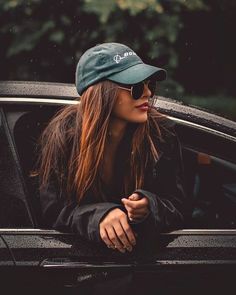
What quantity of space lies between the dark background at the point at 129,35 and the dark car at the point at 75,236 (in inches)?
146

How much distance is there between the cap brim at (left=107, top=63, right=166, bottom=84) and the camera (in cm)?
288

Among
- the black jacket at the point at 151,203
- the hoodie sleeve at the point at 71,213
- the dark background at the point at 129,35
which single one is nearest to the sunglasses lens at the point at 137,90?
the black jacket at the point at 151,203

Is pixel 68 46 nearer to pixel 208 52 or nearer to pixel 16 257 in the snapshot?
pixel 208 52

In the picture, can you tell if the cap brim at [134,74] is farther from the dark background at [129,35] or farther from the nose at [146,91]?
the dark background at [129,35]

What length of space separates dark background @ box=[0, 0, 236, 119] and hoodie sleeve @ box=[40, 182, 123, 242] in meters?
4.04

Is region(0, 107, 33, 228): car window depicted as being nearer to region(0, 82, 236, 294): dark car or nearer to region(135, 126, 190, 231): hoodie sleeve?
region(0, 82, 236, 294): dark car

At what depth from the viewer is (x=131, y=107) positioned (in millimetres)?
2898

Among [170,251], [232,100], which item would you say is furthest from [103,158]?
[232,100]

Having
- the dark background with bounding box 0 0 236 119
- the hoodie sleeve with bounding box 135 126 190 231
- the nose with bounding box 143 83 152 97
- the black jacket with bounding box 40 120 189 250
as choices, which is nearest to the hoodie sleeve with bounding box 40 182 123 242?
the black jacket with bounding box 40 120 189 250

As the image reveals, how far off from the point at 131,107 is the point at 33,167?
20.1 inches

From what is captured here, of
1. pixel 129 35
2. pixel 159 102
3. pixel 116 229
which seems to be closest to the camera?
pixel 116 229

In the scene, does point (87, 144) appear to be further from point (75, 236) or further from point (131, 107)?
point (75, 236)

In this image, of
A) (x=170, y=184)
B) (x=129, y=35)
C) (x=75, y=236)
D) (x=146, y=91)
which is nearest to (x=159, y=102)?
(x=146, y=91)

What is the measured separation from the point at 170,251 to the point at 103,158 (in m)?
0.44
